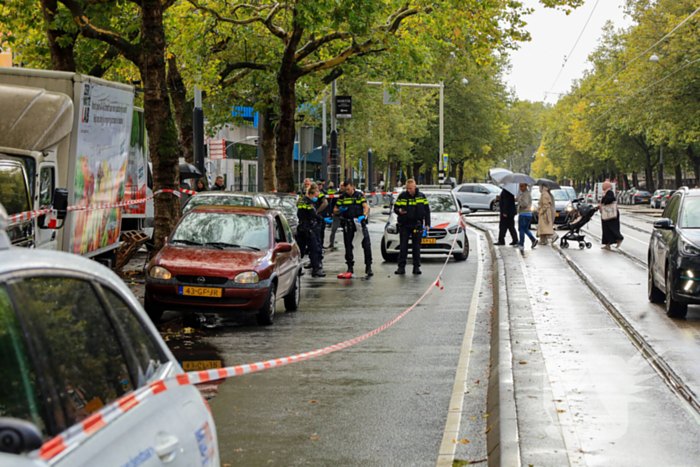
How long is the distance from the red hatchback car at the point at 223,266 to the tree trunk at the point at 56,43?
792 centimetres

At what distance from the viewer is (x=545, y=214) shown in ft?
79.2

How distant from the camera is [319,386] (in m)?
7.70

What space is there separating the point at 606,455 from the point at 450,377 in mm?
2812

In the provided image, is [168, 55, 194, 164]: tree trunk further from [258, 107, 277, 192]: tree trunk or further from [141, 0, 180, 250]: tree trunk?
[141, 0, 180, 250]: tree trunk

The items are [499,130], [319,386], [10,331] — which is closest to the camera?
[10,331]

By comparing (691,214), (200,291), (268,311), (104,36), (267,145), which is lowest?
(268,311)

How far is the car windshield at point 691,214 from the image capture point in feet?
37.8

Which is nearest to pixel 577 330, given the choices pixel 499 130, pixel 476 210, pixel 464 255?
pixel 464 255

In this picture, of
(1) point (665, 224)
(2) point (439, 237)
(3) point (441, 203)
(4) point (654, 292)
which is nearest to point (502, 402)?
(1) point (665, 224)

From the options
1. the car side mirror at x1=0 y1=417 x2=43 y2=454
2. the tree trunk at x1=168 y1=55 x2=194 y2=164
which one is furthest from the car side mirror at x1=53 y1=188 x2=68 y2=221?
the tree trunk at x1=168 y1=55 x2=194 y2=164

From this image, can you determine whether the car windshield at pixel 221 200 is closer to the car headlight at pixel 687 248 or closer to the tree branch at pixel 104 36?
the tree branch at pixel 104 36

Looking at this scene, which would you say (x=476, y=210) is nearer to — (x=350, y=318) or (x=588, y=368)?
(x=350, y=318)

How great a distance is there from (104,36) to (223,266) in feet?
24.3

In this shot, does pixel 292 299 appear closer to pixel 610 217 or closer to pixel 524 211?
pixel 524 211
